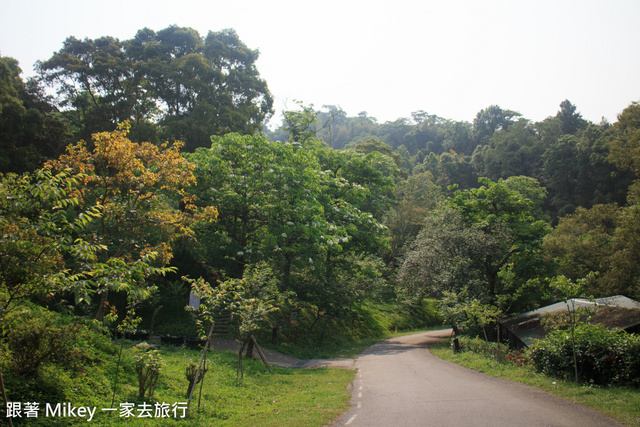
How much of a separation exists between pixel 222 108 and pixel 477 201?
1778 cm

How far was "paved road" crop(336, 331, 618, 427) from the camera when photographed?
23.5 ft

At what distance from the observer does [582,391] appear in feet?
30.3

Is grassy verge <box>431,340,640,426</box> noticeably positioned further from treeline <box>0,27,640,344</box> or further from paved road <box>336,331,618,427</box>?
treeline <box>0,27,640,344</box>

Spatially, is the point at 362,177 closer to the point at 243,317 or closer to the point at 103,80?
the point at 243,317

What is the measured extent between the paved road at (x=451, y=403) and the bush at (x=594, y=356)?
4.74 feet

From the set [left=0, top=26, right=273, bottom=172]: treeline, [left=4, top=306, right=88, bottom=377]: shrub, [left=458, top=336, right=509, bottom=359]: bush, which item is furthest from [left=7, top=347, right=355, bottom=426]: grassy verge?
[left=0, top=26, right=273, bottom=172]: treeline

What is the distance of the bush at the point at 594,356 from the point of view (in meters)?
9.41

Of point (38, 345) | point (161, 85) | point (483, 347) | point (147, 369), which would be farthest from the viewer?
point (161, 85)

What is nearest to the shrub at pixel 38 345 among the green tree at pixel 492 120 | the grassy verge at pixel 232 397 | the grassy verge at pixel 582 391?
the grassy verge at pixel 232 397

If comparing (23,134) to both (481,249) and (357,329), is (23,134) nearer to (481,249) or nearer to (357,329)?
(357,329)

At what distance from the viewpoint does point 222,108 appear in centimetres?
2673

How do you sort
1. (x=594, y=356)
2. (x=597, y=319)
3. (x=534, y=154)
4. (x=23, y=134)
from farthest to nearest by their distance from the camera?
(x=534, y=154), (x=23, y=134), (x=597, y=319), (x=594, y=356)

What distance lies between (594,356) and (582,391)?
137cm

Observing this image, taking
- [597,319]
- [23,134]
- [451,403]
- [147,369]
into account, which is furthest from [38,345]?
[597,319]
